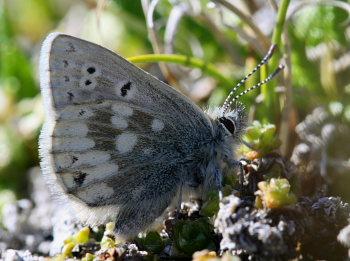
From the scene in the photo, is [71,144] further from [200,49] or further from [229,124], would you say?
[200,49]

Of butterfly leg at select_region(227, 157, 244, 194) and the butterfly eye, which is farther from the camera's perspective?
the butterfly eye

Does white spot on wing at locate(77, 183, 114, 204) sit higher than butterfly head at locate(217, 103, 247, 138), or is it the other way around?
butterfly head at locate(217, 103, 247, 138)

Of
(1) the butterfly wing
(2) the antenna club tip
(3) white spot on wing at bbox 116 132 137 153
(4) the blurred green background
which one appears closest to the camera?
(1) the butterfly wing

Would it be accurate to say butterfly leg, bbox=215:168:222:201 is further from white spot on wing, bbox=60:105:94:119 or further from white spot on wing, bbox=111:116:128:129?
white spot on wing, bbox=60:105:94:119

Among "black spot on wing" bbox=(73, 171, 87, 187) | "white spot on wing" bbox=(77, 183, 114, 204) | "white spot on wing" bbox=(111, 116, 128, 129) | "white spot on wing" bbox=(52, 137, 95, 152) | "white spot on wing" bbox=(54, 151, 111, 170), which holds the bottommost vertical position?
"white spot on wing" bbox=(77, 183, 114, 204)

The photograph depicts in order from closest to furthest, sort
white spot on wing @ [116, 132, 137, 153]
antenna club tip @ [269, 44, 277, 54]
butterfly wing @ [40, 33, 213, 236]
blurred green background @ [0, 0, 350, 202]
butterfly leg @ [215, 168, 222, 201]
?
butterfly leg @ [215, 168, 222, 201]
butterfly wing @ [40, 33, 213, 236]
white spot on wing @ [116, 132, 137, 153]
antenna club tip @ [269, 44, 277, 54]
blurred green background @ [0, 0, 350, 202]

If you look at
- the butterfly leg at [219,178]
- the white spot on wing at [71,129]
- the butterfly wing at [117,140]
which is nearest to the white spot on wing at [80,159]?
the butterfly wing at [117,140]

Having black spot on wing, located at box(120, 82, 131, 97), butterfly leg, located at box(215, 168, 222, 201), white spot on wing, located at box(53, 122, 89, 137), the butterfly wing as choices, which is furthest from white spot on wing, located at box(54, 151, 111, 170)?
butterfly leg, located at box(215, 168, 222, 201)

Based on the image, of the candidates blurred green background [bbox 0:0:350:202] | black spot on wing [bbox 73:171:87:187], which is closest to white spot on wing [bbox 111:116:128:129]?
black spot on wing [bbox 73:171:87:187]
